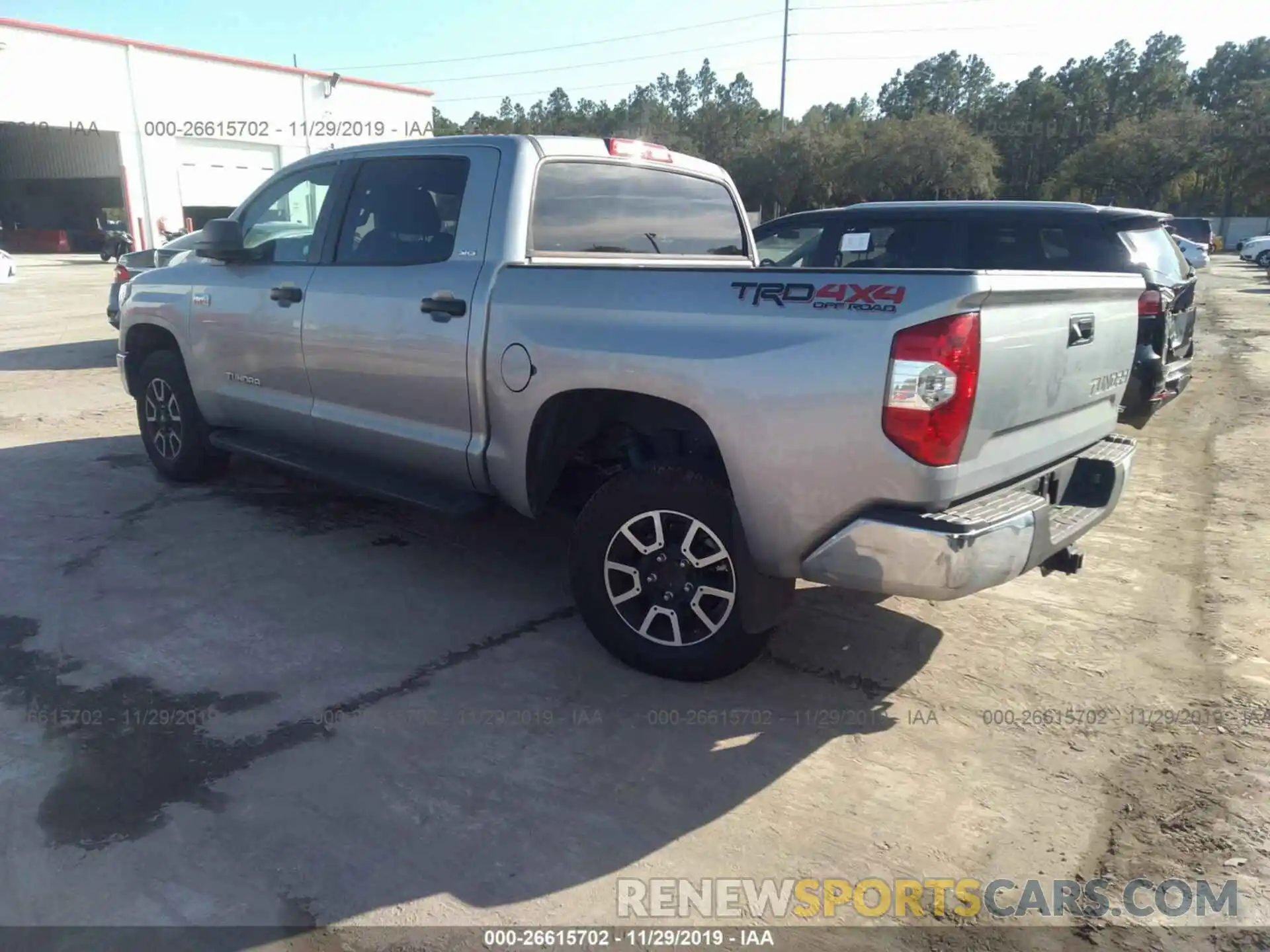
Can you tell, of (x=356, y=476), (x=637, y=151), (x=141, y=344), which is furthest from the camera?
(x=141, y=344)

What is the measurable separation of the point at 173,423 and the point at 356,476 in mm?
2114

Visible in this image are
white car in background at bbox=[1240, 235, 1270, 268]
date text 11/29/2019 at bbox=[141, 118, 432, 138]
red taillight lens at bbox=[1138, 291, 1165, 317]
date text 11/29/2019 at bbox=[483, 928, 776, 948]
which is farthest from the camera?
white car in background at bbox=[1240, 235, 1270, 268]

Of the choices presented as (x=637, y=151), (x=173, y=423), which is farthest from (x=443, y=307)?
(x=173, y=423)

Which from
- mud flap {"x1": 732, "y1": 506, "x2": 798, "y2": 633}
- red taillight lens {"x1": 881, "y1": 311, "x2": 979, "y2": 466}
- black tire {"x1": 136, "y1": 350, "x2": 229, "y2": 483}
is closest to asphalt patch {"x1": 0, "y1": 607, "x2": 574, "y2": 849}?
mud flap {"x1": 732, "y1": 506, "x2": 798, "y2": 633}

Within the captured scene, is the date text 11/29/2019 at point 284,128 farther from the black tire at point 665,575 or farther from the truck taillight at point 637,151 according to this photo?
the black tire at point 665,575

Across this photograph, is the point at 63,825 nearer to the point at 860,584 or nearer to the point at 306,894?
the point at 306,894

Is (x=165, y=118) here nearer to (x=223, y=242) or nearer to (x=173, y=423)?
(x=173, y=423)

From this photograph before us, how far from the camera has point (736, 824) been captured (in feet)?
9.38

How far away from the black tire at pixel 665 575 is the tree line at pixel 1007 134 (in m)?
31.0

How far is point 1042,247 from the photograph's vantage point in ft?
23.2

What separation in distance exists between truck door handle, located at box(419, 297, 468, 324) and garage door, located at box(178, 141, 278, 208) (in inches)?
1337

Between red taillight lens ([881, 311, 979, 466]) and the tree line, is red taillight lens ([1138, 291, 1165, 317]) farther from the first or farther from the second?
the tree line

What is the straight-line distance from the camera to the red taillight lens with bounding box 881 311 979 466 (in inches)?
108

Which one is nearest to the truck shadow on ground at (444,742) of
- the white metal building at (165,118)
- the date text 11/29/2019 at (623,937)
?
the date text 11/29/2019 at (623,937)
